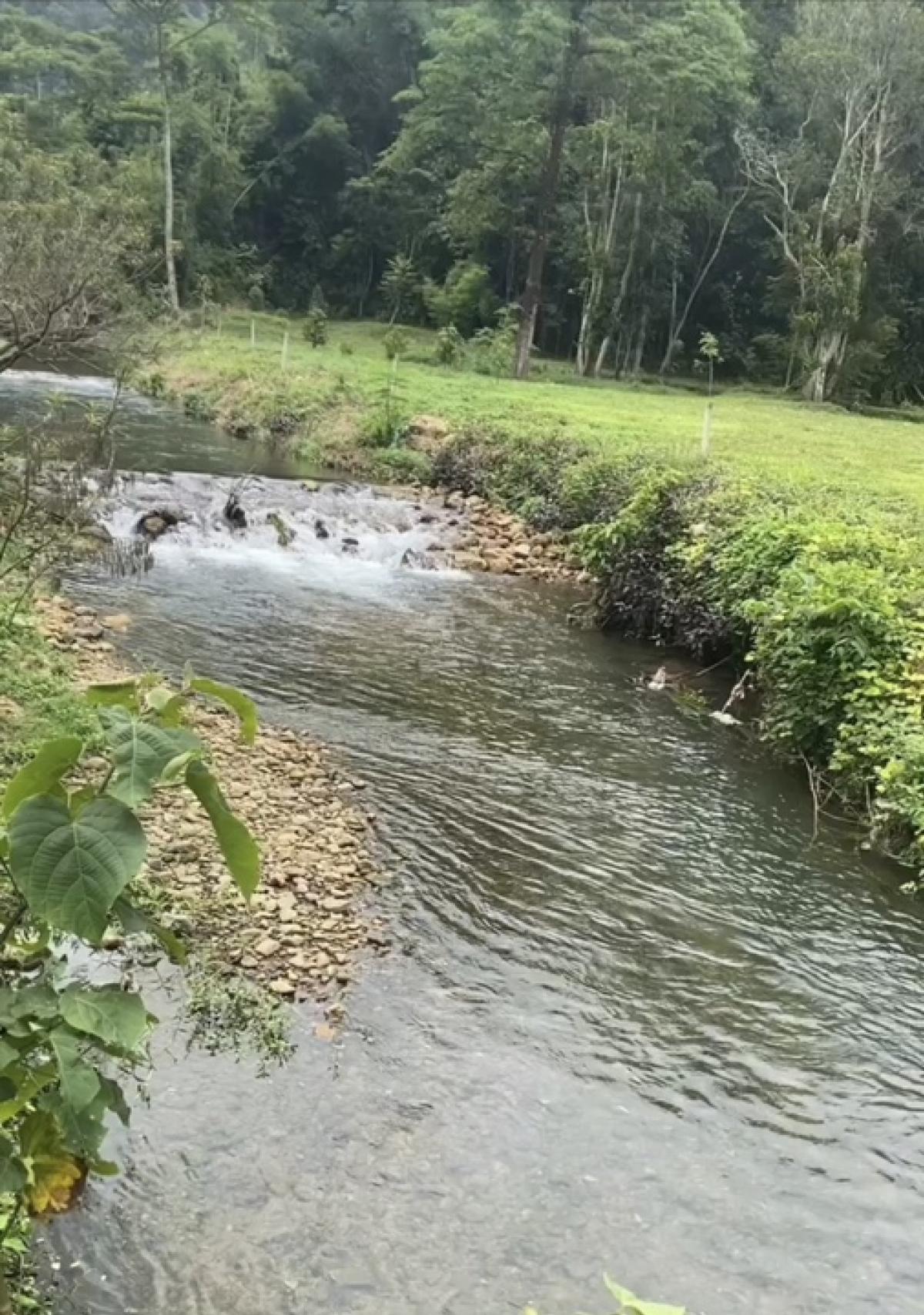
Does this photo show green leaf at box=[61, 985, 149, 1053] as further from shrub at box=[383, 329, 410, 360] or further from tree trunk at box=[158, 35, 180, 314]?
tree trunk at box=[158, 35, 180, 314]

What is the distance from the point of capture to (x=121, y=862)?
89.3 inches

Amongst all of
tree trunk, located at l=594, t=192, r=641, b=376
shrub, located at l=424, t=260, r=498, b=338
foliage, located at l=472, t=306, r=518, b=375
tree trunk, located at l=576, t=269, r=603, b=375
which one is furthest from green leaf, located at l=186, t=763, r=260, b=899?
shrub, located at l=424, t=260, r=498, b=338

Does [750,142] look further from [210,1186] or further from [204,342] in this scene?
[210,1186]

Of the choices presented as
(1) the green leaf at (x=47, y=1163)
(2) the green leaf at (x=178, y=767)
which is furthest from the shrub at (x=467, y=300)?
(2) the green leaf at (x=178, y=767)

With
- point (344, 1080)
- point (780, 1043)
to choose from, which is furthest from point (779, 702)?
point (344, 1080)

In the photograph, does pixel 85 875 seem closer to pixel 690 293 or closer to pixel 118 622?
pixel 118 622

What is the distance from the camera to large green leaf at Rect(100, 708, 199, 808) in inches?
89.1

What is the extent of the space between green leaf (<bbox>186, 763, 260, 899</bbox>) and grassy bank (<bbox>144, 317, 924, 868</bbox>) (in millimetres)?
6212

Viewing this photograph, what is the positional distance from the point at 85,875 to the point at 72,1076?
56 cm

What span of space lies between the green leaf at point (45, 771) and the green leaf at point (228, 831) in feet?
0.78

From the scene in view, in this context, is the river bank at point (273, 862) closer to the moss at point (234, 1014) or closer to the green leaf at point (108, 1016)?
the moss at point (234, 1014)

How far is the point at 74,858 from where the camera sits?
226cm

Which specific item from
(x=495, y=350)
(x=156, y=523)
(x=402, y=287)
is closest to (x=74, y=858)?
(x=156, y=523)

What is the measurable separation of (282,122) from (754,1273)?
5533 centimetres
